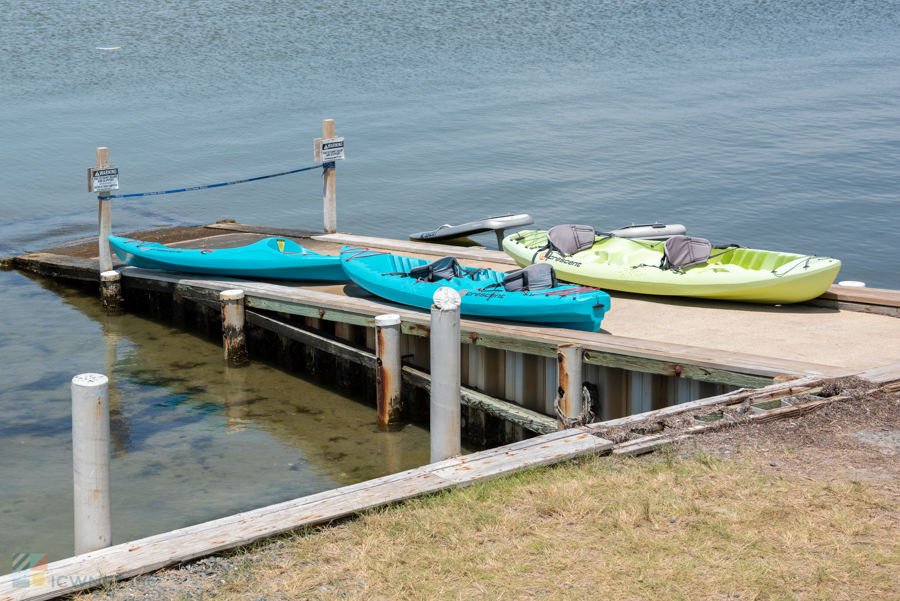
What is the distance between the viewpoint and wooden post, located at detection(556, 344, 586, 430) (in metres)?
7.77

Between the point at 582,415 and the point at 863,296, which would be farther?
the point at 863,296

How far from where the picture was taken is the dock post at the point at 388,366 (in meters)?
9.10

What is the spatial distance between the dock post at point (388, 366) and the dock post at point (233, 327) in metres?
2.54

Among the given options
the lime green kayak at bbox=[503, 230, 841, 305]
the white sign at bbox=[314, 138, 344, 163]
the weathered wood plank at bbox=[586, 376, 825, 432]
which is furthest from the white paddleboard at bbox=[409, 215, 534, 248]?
the weathered wood plank at bbox=[586, 376, 825, 432]

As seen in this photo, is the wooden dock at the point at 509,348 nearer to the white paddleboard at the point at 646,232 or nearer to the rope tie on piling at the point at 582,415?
the rope tie on piling at the point at 582,415

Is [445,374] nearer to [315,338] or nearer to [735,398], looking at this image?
[735,398]

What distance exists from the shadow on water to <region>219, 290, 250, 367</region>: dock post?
0.65ft

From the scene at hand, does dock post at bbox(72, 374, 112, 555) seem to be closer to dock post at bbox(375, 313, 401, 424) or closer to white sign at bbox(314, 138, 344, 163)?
dock post at bbox(375, 313, 401, 424)

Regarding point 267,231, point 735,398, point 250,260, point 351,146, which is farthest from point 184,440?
point 351,146

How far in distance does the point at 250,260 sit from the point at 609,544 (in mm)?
8102

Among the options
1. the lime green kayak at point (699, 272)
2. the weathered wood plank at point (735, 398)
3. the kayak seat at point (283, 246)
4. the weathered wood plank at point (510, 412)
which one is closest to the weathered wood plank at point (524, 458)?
the weathered wood plank at point (735, 398)

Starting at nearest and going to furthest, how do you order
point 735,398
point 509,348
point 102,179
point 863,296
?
point 735,398
point 509,348
point 863,296
point 102,179

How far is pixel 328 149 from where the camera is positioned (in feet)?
44.7

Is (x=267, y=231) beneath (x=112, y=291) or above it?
above
